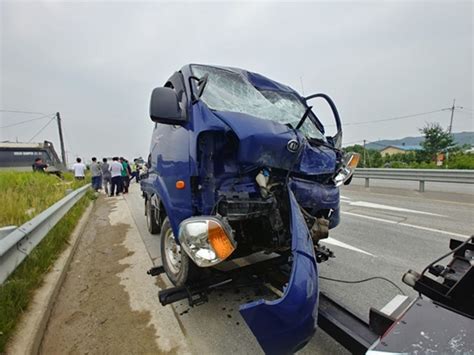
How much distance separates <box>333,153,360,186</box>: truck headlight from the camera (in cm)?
268

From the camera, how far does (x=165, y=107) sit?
91.1 inches

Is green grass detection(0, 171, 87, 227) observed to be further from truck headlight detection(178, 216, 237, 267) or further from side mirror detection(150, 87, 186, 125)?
truck headlight detection(178, 216, 237, 267)

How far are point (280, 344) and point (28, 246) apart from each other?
10.2ft

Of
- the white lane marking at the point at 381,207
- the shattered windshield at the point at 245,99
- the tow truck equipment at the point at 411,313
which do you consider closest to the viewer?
the tow truck equipment at the point at 411,313

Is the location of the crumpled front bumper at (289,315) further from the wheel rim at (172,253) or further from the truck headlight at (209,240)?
the wheel rim at (172,253)

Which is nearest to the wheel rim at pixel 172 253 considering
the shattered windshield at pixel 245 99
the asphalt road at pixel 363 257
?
the asphalt road at pixel 363 257

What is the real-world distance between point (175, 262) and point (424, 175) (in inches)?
388

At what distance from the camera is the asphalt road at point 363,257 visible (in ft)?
7.20

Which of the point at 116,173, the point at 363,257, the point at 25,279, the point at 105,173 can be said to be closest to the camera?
the point at 25,279

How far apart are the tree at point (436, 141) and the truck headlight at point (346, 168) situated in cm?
3479

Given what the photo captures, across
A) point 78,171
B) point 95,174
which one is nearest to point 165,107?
point 95,174

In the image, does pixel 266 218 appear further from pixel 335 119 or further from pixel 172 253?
pixel 335 119

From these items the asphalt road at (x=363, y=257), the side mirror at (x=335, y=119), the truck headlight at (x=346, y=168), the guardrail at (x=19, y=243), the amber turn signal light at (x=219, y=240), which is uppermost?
the side mirror at (x=335, y=119)

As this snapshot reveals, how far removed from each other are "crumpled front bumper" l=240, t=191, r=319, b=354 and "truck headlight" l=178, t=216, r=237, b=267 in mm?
436
